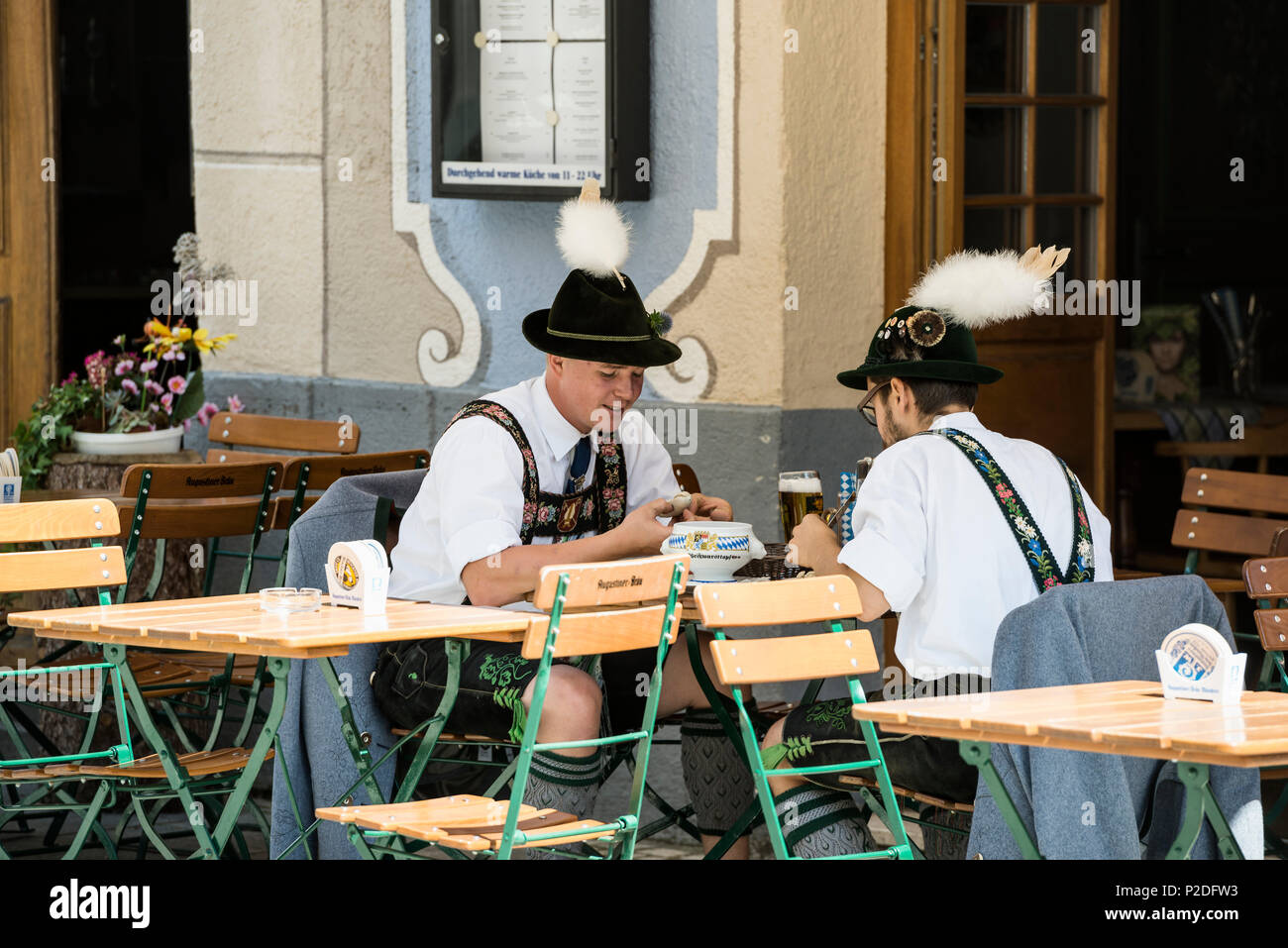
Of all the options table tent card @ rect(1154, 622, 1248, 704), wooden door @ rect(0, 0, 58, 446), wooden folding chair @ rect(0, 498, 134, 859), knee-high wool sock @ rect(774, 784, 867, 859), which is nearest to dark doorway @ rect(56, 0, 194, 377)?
wooden door @ rect(0, 0, 58, 446)

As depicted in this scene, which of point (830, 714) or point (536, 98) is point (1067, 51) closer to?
point (536, 98)

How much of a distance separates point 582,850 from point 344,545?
0.88 metres

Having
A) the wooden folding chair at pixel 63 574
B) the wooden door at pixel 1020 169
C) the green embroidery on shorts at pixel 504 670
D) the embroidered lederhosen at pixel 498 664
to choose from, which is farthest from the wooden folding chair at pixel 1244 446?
the wooden folding chair at pixel 63 574

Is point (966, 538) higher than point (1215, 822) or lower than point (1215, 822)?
higher

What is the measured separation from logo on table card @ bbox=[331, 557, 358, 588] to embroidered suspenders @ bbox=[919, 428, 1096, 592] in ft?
4.25

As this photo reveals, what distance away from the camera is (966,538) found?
3.93 metres

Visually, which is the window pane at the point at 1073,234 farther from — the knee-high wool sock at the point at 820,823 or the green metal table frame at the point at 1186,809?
the green metal table frame at the point at 1186,809

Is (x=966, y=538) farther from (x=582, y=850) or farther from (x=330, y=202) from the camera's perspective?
(x=330, y=202)

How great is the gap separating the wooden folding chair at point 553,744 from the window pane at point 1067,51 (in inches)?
132

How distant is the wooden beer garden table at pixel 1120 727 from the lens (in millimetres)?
2926

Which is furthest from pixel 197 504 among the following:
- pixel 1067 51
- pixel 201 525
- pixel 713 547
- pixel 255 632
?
pixel 1067 51
